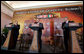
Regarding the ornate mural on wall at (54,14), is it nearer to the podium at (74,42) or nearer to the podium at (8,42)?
the podium at (8,42)

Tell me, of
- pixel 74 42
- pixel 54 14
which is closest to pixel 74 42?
pixel 74 42

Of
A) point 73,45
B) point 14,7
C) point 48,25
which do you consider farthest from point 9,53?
point 14,7

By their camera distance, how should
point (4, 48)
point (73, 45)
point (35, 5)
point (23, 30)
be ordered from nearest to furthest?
point (73, 45)
point (4, 48)
point (23, 30)
point (35, 5)

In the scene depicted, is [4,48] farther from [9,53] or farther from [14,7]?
[14,7]

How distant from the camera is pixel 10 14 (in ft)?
16.7

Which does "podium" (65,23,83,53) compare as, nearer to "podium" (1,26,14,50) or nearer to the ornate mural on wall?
the ornate mural on wall

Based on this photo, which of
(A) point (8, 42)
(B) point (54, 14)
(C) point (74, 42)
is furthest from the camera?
(B) point (54, 14)

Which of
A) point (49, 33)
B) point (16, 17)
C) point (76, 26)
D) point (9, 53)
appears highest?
point (16, 17)

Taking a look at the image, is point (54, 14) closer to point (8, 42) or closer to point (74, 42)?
point (74, 42)

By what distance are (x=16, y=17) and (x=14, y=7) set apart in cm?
110

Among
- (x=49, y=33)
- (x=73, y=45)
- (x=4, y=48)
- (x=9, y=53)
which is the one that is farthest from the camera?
(x=49, y=33)

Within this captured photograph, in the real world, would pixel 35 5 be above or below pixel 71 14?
above

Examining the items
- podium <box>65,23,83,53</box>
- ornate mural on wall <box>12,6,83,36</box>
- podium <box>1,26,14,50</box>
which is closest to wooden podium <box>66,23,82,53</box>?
podium <box>65,23,83,53</box>

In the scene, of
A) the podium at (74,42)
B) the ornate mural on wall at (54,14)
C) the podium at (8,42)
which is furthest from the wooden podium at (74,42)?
the podium at (8,42)
